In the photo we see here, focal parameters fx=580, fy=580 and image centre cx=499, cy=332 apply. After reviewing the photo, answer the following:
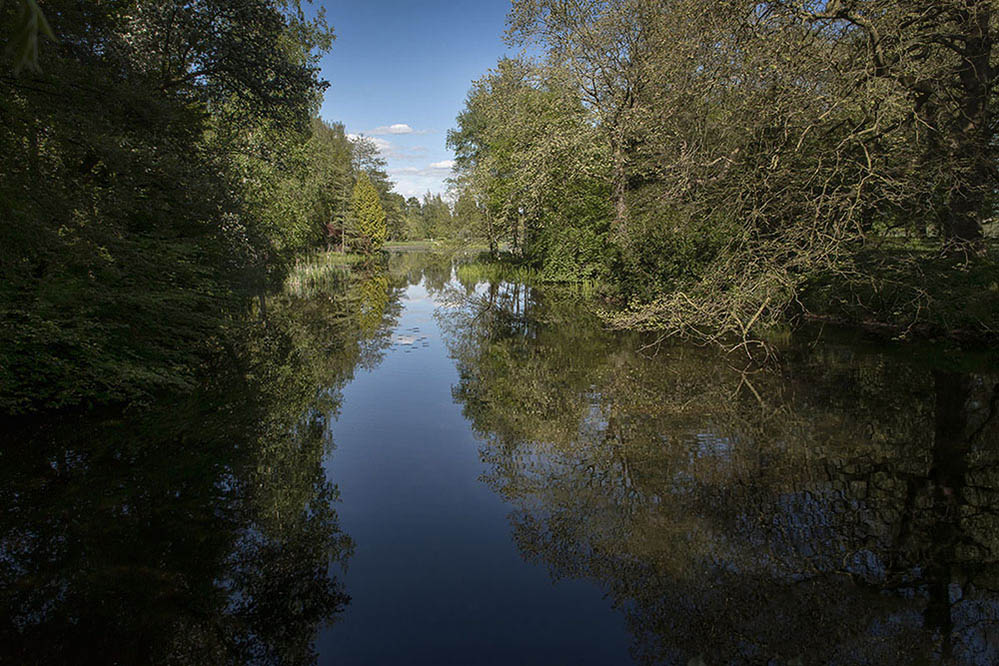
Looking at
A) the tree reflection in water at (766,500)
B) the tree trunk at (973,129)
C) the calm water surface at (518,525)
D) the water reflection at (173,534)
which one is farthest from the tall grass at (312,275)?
the tree trunk at (973,129)

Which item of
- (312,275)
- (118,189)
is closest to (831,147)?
(118,189)

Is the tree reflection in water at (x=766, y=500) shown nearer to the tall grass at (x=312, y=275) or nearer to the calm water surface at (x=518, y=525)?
the calm water surface at (x=518, y=525)

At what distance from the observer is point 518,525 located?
5750 mm

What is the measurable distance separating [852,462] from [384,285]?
26.4 metres

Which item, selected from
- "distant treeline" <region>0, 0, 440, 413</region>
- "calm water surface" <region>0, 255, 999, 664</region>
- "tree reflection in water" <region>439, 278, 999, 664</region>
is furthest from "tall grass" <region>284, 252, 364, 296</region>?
"tree reflection in water" <region>439, 278, 999, 664</region>

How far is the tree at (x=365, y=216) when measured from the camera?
2217 inches

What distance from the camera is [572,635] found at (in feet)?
13.6

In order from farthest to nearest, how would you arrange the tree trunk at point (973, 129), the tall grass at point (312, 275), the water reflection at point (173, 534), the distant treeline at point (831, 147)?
the tall grass at point (312, 275) → the tree trunk at point (973, 129) → the distant treeline at point (831, 147) → the water reflection at point (173, 534)

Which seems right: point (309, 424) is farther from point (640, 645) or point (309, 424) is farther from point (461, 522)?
point (640, 645)

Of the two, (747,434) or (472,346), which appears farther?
(472,346)

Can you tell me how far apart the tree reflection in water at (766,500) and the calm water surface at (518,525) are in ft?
0.09

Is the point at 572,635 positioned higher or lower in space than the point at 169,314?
lower

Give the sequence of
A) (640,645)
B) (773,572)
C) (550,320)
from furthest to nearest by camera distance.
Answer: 1. (550,320)
2. (773,572)
3. (640,645)

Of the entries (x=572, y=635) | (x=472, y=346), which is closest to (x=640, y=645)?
(x=572, y=635)
